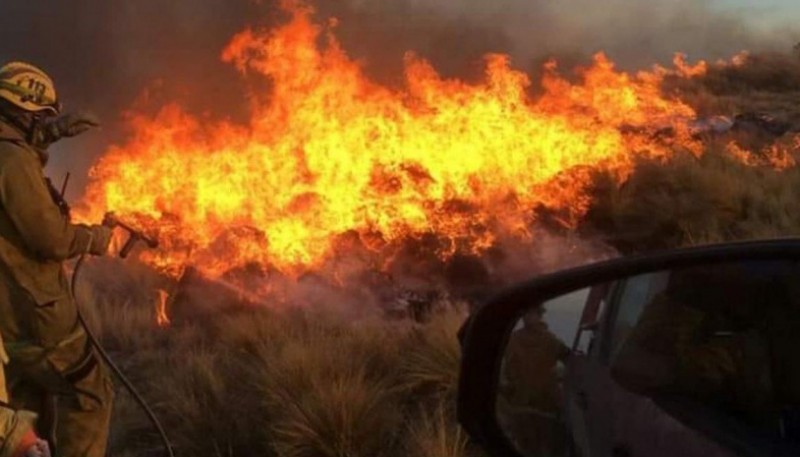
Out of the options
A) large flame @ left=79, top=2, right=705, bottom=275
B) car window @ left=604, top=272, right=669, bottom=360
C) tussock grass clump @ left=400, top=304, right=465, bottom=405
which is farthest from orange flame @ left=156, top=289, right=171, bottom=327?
car window @ left=604, top=272, right=669, bottom=360

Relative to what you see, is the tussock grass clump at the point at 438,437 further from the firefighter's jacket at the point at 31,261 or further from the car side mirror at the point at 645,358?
the car side mirror at the point at 645,358

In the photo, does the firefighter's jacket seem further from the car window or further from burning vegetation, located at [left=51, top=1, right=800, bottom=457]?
the car window

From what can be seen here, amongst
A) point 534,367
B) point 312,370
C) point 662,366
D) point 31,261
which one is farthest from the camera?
point 312,370

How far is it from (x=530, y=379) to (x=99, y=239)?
359 centimetres

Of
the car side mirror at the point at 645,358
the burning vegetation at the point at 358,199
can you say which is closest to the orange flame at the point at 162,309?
the burning vegetation at the point at 358,199

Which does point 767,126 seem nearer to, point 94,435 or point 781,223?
point 781,223

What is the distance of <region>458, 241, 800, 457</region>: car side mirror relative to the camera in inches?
65.2

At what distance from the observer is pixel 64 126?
518cm

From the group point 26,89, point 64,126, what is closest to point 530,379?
point 26,89

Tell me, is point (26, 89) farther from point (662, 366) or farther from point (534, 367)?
point (662, 366)

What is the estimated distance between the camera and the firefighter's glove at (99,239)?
17.0 ft

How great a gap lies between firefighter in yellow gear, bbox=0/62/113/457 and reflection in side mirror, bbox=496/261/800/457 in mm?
3203

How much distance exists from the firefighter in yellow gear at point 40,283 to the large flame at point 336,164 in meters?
6.38

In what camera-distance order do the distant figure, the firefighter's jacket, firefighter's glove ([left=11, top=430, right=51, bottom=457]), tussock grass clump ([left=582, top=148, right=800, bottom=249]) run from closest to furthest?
the distant figure < firefighter's glove ([left=11, top=430, right=51, bottom=457]) < the firefighter's jacket < tussock grass clump ([left=582, top=148, right=800, bottom=249])
